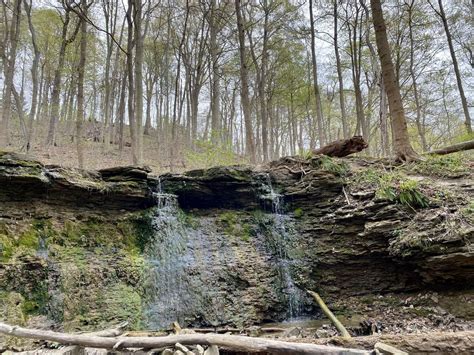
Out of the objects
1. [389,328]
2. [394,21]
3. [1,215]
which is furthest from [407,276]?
[394,21]

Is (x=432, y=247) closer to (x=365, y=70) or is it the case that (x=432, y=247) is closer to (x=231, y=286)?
(x=231, y=286)

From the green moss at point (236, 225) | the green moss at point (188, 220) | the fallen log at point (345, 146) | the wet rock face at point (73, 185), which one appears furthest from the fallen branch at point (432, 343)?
the fallen log at point (345, 146)

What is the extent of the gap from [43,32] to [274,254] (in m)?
18.4

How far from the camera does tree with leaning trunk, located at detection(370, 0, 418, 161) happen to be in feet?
25.9

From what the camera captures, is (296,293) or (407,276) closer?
(407,276)

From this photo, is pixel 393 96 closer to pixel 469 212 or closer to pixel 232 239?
pixel 469 212

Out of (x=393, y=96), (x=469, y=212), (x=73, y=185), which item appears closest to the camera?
(x=469, y=212)

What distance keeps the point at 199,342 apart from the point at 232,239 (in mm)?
4433

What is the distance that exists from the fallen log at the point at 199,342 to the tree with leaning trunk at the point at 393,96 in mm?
6591

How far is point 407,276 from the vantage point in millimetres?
6512

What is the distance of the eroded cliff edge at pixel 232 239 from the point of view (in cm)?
579

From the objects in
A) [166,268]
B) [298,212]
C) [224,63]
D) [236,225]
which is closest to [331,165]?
[298,212]

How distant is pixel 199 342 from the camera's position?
3.07 meters

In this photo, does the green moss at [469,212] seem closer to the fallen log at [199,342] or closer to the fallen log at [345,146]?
the fallen log at [345,146]
